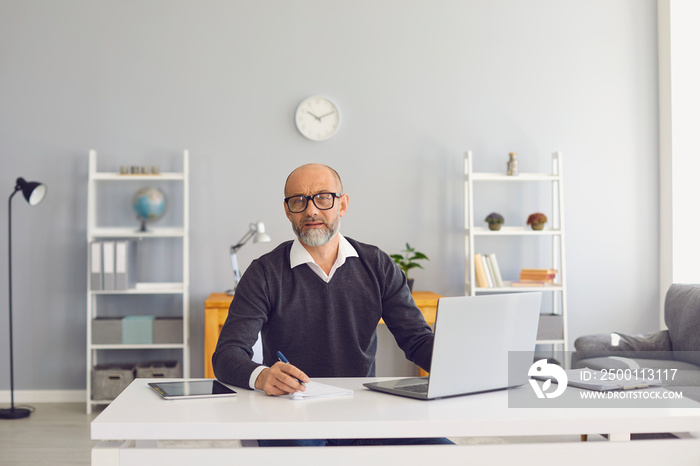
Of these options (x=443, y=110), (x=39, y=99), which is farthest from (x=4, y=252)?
(x=443, y=110)

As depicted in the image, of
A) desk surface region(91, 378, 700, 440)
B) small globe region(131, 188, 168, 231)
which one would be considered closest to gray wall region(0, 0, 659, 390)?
small globe region(131, 188, 168, 231)

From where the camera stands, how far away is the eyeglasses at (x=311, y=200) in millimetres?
2057

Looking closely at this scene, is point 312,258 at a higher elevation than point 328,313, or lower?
higher

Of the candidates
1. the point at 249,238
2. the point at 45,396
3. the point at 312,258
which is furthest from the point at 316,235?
the point at 45,396

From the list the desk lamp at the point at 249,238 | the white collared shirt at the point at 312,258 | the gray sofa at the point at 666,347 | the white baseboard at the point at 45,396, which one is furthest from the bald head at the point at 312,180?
the white baseboard at the point at 45,396

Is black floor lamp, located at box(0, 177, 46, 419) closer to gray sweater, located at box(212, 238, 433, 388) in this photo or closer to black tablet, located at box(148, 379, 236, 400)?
gray sweater, located at box(212, 238, 433, 388)

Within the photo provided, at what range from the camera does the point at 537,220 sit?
14.2 feet

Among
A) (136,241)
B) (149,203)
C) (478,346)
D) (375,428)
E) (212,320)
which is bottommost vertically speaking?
(212,320)

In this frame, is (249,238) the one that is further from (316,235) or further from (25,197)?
(316,235)

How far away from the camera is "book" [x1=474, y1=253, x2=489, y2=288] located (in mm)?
4285

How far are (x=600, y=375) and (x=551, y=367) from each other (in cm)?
17

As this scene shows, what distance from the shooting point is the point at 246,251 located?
177 inches

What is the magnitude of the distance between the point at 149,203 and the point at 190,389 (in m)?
2.77

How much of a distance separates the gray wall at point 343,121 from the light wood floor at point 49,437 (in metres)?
0.32
